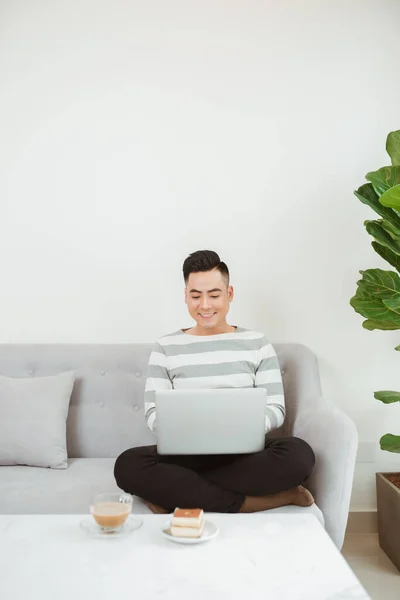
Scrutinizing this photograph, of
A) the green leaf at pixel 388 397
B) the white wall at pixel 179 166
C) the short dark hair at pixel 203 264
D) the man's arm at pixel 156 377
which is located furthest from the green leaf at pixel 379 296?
the man's arm at pixel 156 377

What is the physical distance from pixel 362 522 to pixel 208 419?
1478 millimetres

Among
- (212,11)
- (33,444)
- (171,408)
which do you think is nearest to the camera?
(171,408)

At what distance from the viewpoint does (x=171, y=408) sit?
1.84 meters

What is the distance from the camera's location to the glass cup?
150 cm

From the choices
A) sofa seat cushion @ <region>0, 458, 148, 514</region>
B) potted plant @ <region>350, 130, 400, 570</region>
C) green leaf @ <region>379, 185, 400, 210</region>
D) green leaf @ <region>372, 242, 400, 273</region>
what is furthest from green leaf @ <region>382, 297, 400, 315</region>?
sofa seat cushion @ <region>0, 458, 148, 514</region>

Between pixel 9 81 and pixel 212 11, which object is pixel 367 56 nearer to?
pixel 212 11

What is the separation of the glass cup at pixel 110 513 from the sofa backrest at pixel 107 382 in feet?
3.59

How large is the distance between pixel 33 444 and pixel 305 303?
1370 millimetres

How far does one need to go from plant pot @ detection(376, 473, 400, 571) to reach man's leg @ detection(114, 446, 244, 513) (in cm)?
88

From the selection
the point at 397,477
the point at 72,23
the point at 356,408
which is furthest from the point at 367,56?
the point at 397,477

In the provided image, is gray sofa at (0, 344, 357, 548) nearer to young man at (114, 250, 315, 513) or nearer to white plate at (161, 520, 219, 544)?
young man at (114, 250, 315, 513)

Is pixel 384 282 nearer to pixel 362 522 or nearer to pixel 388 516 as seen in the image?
pixel 388 516

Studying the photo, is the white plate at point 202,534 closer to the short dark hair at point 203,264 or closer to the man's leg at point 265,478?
the man's leg at point 265,478

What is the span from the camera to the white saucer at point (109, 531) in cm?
150
